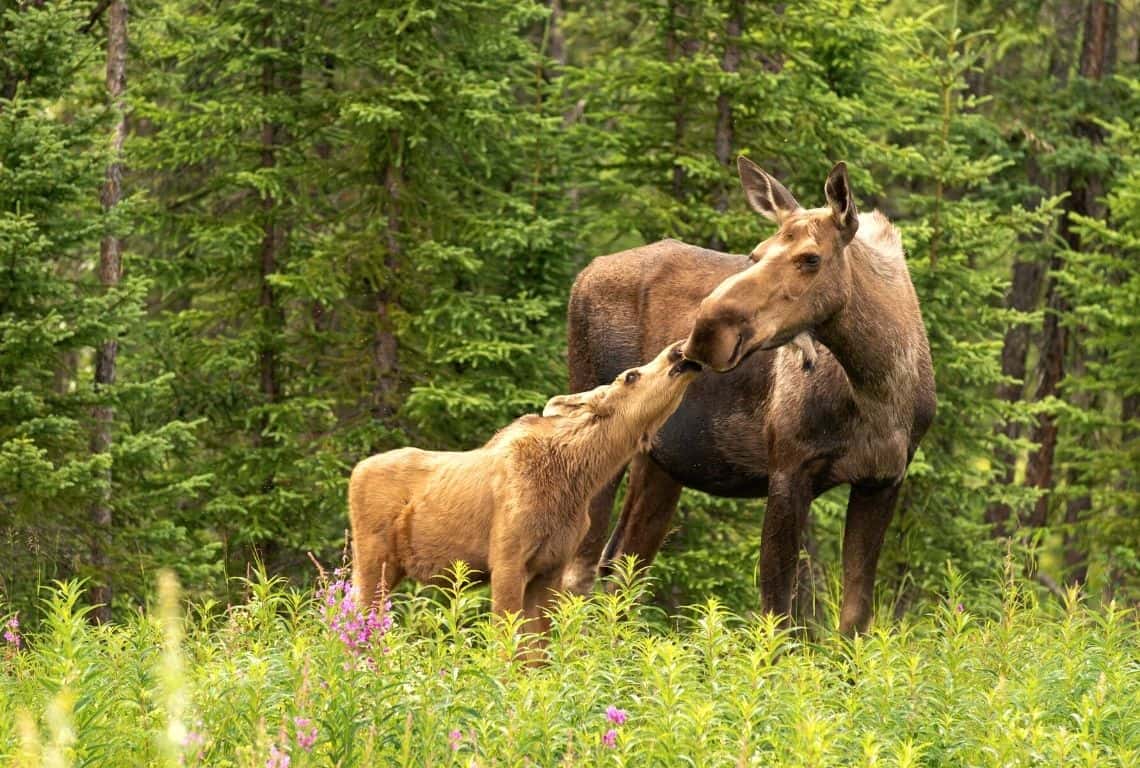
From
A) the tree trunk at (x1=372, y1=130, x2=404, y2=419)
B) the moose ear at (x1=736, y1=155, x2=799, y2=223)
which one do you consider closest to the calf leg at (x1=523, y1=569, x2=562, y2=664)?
the moose ear at (x1=736, y1=155, x2=799, y2=223)

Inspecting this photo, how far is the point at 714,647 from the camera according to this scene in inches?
259

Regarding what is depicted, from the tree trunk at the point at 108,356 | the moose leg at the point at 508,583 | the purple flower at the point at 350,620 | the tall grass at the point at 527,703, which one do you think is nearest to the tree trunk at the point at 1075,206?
the tree trunk at the point at 108,356

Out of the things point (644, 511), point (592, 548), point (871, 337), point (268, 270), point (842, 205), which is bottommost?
point (592, 548)

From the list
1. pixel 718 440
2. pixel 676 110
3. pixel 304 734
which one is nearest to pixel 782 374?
pixel 718 440

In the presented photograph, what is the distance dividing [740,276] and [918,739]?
8.66ft

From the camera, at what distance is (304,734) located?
508 cm

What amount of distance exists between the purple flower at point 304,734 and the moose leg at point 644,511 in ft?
19.5

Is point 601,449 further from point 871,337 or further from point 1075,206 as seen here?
→ point 1075,206

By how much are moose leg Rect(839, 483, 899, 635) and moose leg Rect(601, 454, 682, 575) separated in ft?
6.63

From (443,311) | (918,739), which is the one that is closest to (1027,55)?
(443,311)

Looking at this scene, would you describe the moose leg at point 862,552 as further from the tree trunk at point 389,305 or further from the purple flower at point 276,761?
the tree trunk at point 389,305

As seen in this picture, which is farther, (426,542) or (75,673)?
(426,542)

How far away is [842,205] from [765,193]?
0.83 meters

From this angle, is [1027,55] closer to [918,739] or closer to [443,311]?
[443,311]
